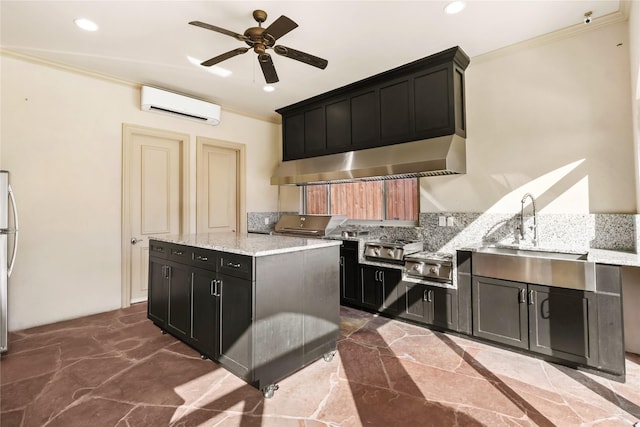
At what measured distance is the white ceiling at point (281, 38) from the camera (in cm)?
245

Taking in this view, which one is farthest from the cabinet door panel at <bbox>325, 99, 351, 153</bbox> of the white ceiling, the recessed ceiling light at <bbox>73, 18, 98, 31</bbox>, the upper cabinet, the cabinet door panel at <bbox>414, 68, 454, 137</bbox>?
the recessed ceiling light at <bbox>73, 18, 98, 31</bbox>

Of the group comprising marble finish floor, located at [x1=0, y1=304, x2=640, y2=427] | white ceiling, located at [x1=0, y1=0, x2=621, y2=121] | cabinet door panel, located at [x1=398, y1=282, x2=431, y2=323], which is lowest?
marble finish floor, located at [x1=0, y1=304, x2=640, y2=427]

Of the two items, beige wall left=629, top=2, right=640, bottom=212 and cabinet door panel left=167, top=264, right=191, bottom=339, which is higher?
beige wall left=629, top=2, right=640, bottom=212

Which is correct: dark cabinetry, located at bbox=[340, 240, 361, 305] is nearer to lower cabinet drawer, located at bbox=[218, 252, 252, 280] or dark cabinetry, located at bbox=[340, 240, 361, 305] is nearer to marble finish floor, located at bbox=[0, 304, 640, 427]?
marble finish floor, located at bbox=[0, 304, 640, 427]

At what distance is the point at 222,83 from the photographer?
3.88 m

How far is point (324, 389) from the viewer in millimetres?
2088

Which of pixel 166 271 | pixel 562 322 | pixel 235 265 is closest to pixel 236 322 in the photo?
pixel 235 265

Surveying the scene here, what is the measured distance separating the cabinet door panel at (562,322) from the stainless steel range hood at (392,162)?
1350 mm

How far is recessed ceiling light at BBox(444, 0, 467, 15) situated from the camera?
2.38 m

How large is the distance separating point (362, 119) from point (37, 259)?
381cm

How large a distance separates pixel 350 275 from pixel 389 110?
1.97 metres

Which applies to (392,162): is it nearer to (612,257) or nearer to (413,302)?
(413,302)

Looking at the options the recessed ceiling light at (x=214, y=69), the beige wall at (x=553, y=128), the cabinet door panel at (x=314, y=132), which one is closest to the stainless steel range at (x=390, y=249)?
the beige wall at (x=553, y=128)

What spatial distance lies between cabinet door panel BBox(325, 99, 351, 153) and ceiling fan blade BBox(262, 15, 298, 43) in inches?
71.8
